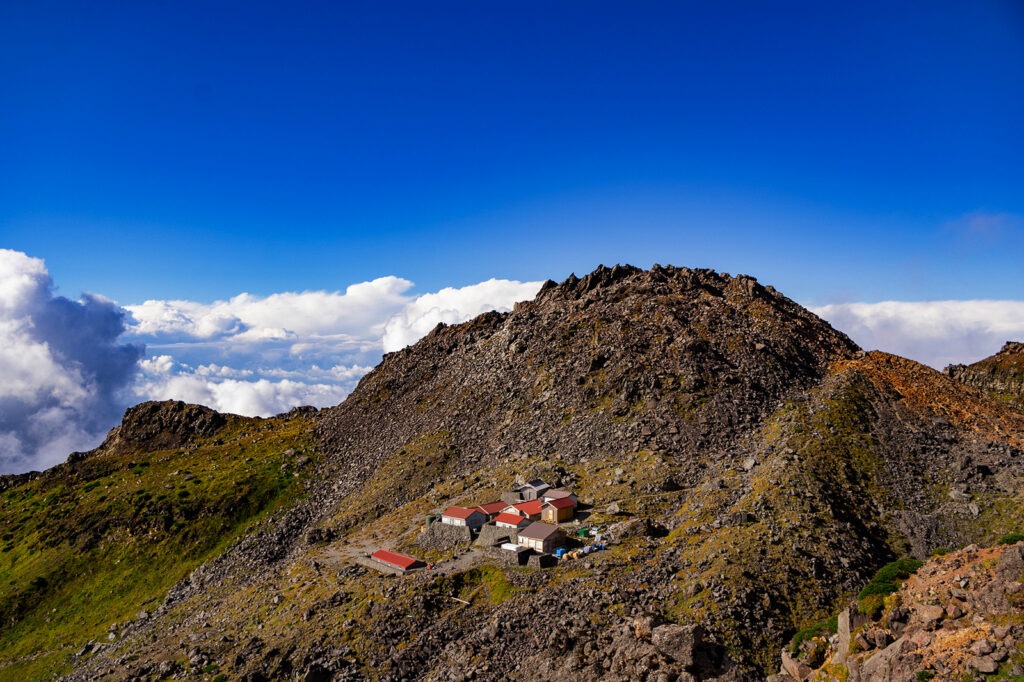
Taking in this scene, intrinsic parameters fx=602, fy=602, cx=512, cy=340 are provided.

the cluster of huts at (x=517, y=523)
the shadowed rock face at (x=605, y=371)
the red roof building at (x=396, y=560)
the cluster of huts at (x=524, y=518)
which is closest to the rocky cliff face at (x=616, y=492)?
the shadowed rock face at (x=605, y=371)

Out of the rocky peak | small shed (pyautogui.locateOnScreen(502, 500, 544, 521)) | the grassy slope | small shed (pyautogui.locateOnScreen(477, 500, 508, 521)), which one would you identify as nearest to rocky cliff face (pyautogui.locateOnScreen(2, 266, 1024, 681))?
the grassy slope

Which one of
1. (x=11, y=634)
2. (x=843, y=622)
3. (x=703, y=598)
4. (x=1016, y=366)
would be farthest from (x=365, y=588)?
(x=1016, y=366)

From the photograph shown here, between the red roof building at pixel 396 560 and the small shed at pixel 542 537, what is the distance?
1293 centimetres

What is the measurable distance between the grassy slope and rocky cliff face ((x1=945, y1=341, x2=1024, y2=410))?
498ft

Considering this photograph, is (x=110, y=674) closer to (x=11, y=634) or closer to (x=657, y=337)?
(x=11, y=634)

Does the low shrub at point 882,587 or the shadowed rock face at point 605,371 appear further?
the shadowed rock face at point 605,371

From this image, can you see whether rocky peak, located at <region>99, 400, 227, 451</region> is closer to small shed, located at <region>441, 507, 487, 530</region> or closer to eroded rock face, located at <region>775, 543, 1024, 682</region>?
small shed, located at <region>441, 507, 487, 530</region>

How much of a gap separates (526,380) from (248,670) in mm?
67364

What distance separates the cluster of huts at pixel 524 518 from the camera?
2679 inches

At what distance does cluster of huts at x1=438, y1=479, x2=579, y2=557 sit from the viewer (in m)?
68.1

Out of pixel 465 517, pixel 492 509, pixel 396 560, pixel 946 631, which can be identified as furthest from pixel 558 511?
pixel 946 631

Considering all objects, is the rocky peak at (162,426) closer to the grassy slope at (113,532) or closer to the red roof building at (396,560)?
the grassy slope at (113,532)

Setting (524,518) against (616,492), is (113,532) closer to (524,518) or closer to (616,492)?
(524,518)

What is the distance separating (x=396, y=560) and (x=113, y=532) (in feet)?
221
